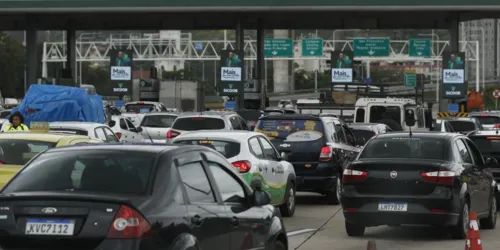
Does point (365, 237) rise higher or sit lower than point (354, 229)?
lower

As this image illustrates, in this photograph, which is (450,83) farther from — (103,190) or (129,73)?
(103,190)

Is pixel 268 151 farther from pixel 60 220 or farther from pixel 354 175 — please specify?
pixel 60 220

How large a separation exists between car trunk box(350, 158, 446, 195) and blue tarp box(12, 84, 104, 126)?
17478mm

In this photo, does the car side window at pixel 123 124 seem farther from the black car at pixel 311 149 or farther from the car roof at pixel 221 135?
the car roof at pixel 221 135

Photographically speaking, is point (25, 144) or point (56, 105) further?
point (56, 105)

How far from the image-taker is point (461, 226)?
1648 centimetres

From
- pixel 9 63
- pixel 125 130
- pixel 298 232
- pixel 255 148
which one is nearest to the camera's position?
pixel 298 232

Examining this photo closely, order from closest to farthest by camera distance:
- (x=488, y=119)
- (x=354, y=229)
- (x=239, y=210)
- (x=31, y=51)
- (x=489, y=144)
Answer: (x=239, y=210) → (x=354, y=229) → (x=489, y=144) → (x=488, y=119) → (x=31, y=51)

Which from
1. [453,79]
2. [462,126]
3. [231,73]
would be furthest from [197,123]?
[453,79]

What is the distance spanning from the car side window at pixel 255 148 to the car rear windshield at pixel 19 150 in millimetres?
4008

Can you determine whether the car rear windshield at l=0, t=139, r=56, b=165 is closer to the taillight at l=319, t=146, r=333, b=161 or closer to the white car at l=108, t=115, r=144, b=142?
the taillight at l=319, t=146, r=333, b=161

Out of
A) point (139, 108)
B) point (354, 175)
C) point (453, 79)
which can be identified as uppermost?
point (453, 79)

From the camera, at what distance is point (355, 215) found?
16562mm

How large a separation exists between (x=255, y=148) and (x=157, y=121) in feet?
68.4
